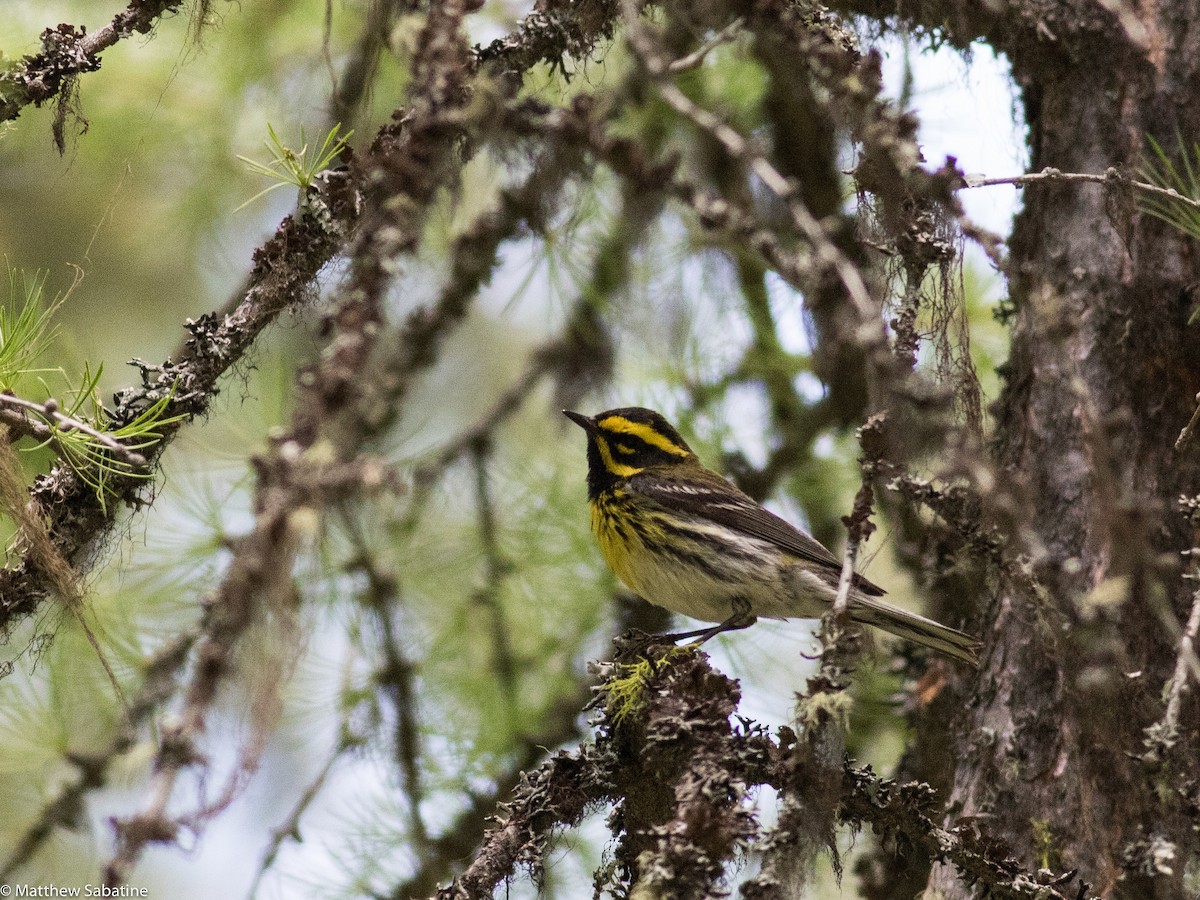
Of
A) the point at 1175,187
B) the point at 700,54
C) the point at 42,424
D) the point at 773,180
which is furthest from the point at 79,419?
the point at 1175,187

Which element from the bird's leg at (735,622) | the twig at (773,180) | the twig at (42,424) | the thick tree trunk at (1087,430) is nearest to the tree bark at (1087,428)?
the thick tree trunk at (1087,430)

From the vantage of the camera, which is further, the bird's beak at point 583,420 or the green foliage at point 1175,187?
the bird's beak at point 583,420

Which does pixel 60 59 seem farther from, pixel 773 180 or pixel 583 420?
pixel 583 420

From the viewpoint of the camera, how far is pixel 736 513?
476cm

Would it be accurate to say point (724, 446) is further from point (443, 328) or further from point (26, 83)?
point (26, 83)

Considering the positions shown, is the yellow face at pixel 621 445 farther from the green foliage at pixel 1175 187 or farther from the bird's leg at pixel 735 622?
the green foliage at pixel 1175 187

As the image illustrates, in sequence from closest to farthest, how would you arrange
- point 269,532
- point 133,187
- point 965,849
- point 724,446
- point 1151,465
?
1. point 269,532
2. point 965,849
3. point 1151,465
4. point 724,446
5. point 133,187

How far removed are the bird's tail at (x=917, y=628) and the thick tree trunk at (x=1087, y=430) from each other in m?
0.11

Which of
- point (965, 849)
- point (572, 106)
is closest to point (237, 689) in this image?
point (572, 106)

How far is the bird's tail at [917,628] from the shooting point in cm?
375

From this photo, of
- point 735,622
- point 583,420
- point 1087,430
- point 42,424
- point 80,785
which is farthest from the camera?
point 583,420

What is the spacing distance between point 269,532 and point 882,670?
12.0ft

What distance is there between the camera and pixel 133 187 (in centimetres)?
607

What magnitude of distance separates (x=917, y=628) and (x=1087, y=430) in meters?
1.11
